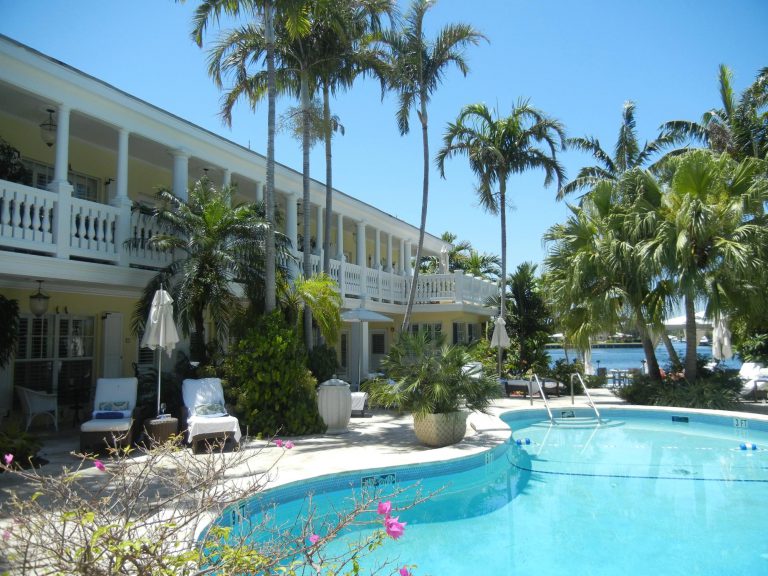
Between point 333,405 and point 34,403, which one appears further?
point 333,405

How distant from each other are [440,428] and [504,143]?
13.4 m

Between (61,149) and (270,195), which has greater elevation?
(61,149)

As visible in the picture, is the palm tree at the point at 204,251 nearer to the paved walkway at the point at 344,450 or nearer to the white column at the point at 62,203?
the white column at the point at 62,203

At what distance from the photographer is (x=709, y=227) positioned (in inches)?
575

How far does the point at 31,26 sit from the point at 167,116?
9.36ft

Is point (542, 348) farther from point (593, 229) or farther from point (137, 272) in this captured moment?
point (137, 272)

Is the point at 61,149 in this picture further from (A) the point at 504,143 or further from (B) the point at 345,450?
(A) the point at 504,143

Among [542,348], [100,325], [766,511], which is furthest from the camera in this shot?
[542,348]

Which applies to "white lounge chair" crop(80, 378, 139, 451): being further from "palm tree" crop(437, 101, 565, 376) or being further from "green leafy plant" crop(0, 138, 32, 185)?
"palm tree" crop(437, 101, 565, 376)

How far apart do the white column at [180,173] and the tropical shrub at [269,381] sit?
12.2ft

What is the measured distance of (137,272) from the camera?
11398 mm

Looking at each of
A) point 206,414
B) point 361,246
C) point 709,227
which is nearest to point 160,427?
point 206,414

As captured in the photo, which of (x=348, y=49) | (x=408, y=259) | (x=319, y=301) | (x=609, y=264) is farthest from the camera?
(x=408, y=259)

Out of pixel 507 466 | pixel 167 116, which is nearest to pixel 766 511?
pixel 507 466
